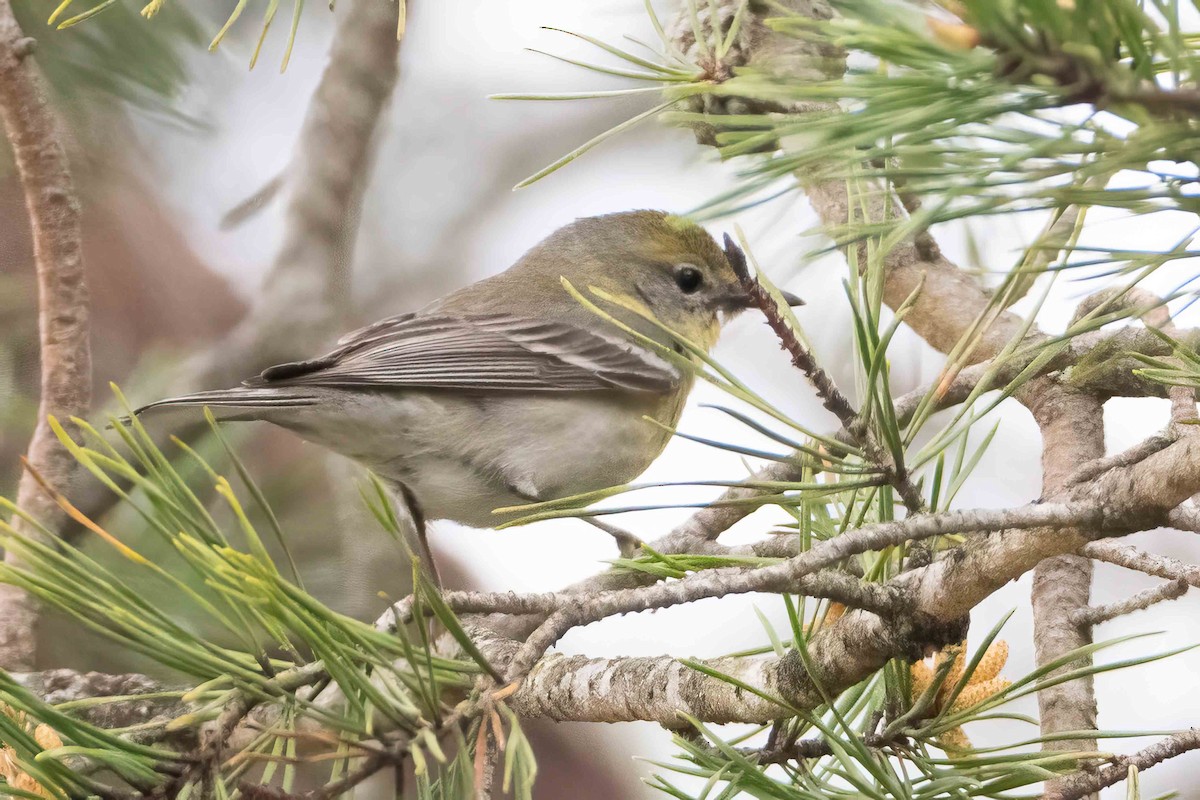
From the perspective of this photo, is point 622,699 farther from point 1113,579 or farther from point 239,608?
point 1113,579

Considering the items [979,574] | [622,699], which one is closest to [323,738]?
[622,699]

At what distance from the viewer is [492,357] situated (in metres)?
2.23

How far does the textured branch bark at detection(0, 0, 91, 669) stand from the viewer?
1649 mm

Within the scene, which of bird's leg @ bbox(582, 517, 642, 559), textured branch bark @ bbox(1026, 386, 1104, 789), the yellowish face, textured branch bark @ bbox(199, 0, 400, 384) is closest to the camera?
textured branch bark @ bbox(1026, 386, 1104, 789)

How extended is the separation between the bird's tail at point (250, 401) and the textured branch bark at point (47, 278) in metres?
0.14

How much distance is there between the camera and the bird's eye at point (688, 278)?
250 cm

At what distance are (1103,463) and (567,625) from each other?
57cm

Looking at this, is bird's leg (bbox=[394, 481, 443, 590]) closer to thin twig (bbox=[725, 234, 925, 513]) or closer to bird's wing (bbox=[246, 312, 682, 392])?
bird's wing (bbox=[246, 312, 682, 392])

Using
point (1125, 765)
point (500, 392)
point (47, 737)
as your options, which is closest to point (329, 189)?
point (500, 392)

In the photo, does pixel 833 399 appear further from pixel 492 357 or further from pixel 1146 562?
pixel 492 357

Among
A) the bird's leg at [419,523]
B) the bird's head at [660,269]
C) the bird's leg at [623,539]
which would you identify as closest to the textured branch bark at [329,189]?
the bird's head at [660,269]

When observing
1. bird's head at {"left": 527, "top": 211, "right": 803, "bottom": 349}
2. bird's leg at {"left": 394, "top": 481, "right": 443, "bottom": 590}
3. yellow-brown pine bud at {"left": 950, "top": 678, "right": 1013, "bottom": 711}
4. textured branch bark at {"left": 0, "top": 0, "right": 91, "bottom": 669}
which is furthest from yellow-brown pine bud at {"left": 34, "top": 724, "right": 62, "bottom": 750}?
bird's head at {"left": 527, "top": 211, "right": 803, "bottom": 349}

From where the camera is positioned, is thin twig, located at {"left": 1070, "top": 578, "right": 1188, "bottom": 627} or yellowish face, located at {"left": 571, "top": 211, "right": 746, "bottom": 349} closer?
thin twig, located at {"left": 1070, "top": 578, "right": 1188, "bottom": 627}

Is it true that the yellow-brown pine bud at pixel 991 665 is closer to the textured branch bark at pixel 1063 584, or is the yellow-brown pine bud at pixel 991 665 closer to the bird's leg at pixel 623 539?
the textured branch bark at pixel 1063 584
